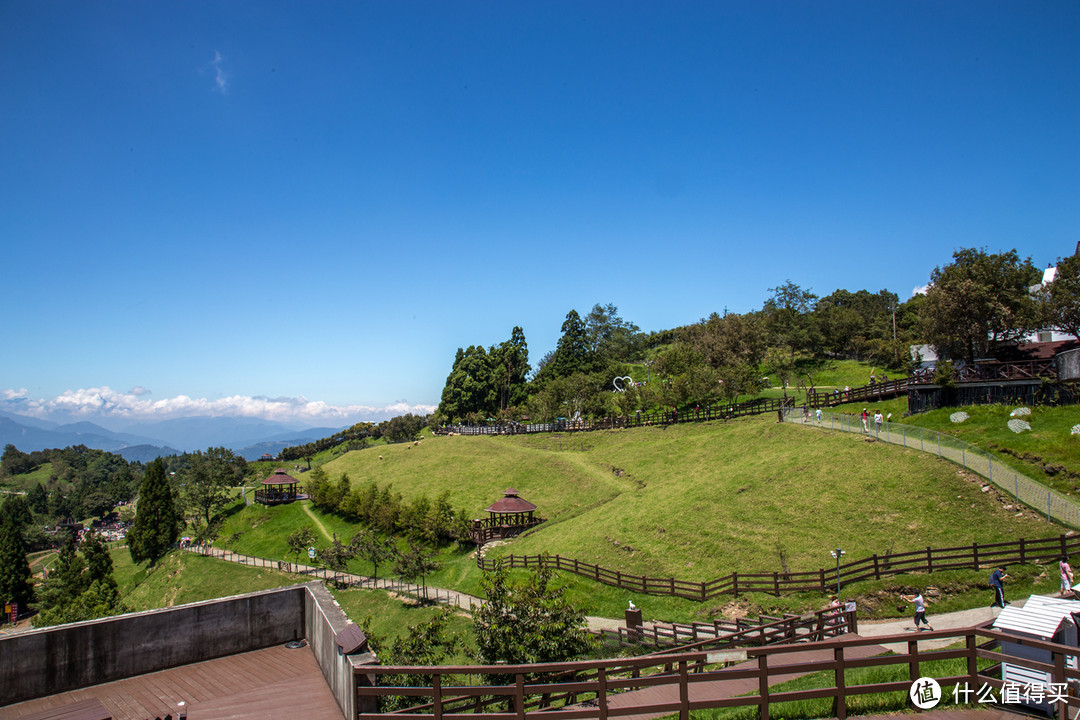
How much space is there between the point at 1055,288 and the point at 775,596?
3167 centimetres

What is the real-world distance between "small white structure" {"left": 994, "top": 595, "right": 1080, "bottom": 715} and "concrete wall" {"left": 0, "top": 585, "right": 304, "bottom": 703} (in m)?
9.96

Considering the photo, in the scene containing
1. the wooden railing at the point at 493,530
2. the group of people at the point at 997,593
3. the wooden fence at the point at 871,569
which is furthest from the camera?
the wooden railing at the point at 493,530

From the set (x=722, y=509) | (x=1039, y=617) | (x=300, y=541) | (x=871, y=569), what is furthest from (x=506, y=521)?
(x=1039, y=617)

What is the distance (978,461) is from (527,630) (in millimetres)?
25161

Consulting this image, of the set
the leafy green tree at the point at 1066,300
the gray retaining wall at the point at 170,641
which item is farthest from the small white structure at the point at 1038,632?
the leafy green tree at the point at 1066,300

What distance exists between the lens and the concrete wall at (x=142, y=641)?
9.36 meters

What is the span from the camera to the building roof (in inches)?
317

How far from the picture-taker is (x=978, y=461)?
2670 centimetres

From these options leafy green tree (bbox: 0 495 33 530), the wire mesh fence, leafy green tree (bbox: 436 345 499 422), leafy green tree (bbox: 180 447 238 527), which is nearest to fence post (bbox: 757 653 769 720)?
the wire mesh fence

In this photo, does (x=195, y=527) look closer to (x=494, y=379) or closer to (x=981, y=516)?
(x=494, y=379)

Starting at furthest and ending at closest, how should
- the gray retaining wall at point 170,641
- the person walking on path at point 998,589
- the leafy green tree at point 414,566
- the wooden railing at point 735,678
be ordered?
1. the leafy green tree at point 414,566
2. the person walking on path at point 998,589
3. the gray retaining wall at point 170,641
4. the wooden railing at point 735,678

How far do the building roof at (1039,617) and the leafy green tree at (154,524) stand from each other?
71819 mm

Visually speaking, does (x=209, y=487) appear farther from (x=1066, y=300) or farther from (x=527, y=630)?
(x=1066, y=300)

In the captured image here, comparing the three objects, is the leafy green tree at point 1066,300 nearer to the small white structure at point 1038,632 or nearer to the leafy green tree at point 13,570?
the small white structure at point 1038,632
